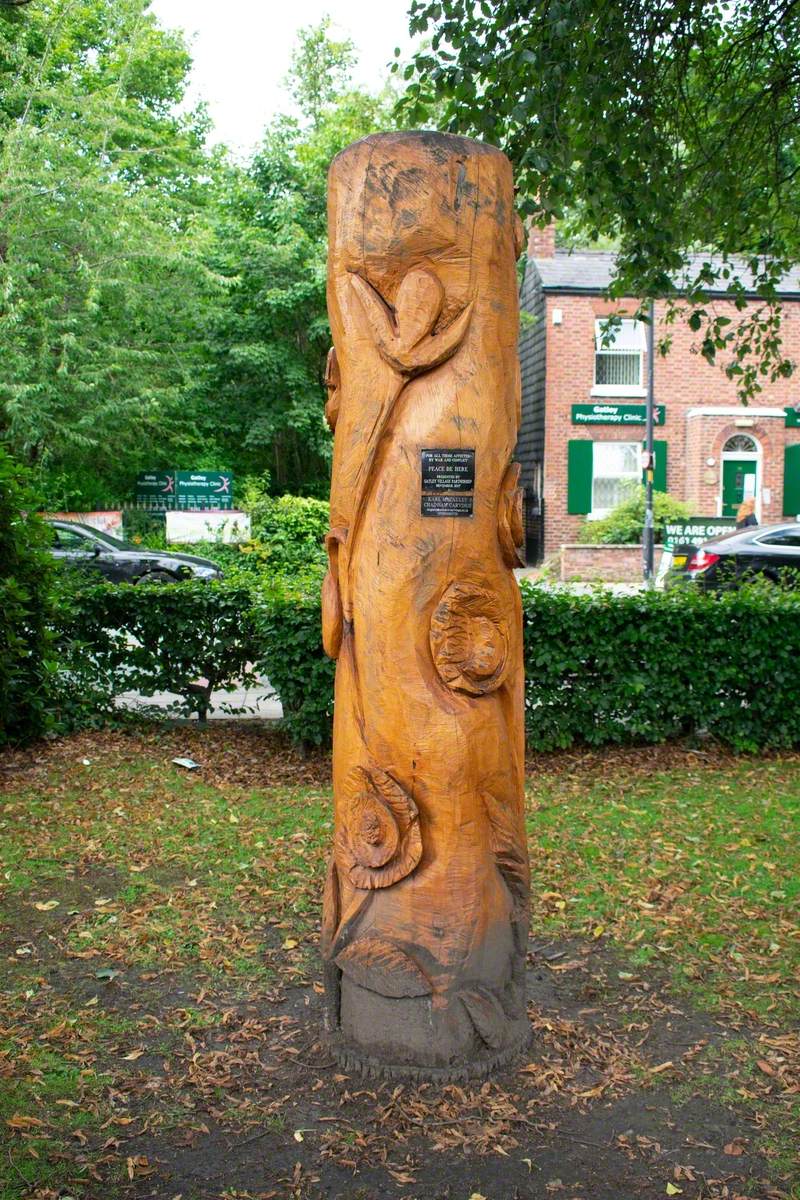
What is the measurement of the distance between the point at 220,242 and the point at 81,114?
4702 millimetres

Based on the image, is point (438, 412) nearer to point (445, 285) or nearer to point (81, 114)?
point (445, 285)

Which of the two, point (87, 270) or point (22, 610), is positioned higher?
point (87, 270)

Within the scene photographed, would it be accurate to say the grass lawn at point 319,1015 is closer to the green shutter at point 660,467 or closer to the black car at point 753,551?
the black car at point 753,551

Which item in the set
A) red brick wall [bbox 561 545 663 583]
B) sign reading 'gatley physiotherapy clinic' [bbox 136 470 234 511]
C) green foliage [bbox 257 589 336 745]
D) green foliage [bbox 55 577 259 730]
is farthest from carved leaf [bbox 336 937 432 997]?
sign reading 'gatley physiotherapy clinic' [bbox 136 470 234 511]

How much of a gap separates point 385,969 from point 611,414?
2292 cm

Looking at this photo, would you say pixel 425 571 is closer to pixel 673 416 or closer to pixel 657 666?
pixel 657 666

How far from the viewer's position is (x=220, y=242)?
24344 mm

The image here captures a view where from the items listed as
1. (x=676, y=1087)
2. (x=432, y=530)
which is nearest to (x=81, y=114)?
(x=432, y=530)

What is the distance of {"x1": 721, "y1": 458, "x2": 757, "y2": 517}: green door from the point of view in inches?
1001

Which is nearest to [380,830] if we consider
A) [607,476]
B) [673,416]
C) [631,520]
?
[631,520]

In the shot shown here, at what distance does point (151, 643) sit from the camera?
28.1ft

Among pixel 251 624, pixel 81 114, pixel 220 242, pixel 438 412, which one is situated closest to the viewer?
pixel 438 412

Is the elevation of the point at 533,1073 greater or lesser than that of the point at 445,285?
lesser

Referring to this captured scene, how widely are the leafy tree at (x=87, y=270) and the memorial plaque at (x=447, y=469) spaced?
47.4 feet
